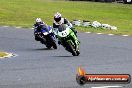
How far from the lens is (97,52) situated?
70.2ft

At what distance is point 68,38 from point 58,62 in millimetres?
2984

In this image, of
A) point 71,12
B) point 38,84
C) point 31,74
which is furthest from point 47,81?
point 71,12

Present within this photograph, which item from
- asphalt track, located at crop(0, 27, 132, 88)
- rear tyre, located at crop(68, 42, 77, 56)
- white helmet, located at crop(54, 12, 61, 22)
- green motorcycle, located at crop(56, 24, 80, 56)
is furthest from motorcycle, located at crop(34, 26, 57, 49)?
rear tyre, located at crop(68, 42, 77, 56)

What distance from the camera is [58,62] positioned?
1677 centimetres

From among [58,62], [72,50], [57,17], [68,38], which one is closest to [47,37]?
[57,17]

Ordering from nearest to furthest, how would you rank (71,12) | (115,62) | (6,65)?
(6,65)
(115,62)
(71,12)

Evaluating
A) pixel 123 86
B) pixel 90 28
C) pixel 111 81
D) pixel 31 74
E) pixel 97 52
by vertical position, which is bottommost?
pixel 90 28

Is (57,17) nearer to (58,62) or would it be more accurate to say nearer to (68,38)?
(68,38)

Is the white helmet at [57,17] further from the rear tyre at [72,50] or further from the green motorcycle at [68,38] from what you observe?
the rear tyre at [72,50]

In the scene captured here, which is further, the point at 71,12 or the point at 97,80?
the point at 71,12

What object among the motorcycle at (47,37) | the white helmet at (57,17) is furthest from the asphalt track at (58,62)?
the white helmet at (57,17)

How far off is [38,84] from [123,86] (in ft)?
5.91

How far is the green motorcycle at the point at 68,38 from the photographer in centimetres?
1955

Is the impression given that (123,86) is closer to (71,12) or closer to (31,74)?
(31,74)
